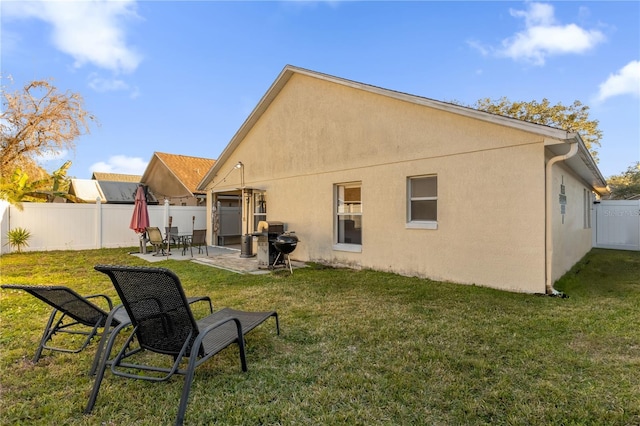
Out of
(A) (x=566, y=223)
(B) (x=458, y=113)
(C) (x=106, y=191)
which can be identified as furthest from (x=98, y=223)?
(A) (x=566, y=223)

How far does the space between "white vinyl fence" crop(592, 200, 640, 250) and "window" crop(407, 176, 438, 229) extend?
12860 mm

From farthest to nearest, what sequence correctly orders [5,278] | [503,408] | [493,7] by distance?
[493,7]
[5,278]
[503,408]

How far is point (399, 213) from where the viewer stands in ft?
27.8

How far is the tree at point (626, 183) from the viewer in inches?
1058

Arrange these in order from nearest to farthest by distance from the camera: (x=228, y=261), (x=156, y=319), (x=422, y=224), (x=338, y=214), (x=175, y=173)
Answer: (x=156, y=319), (x=422, y=224), (x=338, y=214), (x=228, y=261), (x=175, y=173)

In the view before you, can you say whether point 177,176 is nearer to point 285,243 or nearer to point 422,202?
point 285,243

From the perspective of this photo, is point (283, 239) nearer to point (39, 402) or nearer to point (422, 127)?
point (422, 127)

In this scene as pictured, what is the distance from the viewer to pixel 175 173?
19.9m

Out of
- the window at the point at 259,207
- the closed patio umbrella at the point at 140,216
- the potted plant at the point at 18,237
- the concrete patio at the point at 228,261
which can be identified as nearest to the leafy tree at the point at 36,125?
→ the potted plant at the point at 18,237

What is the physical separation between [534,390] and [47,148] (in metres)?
22.8

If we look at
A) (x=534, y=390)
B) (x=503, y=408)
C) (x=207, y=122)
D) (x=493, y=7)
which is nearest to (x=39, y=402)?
(x=503, y=408)

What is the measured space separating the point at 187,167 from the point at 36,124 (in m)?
7.68

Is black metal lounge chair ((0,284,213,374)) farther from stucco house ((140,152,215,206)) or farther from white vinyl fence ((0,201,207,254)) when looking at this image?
stucco house ((140,152,215,206))

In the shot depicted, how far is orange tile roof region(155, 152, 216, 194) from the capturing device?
19797 mm
